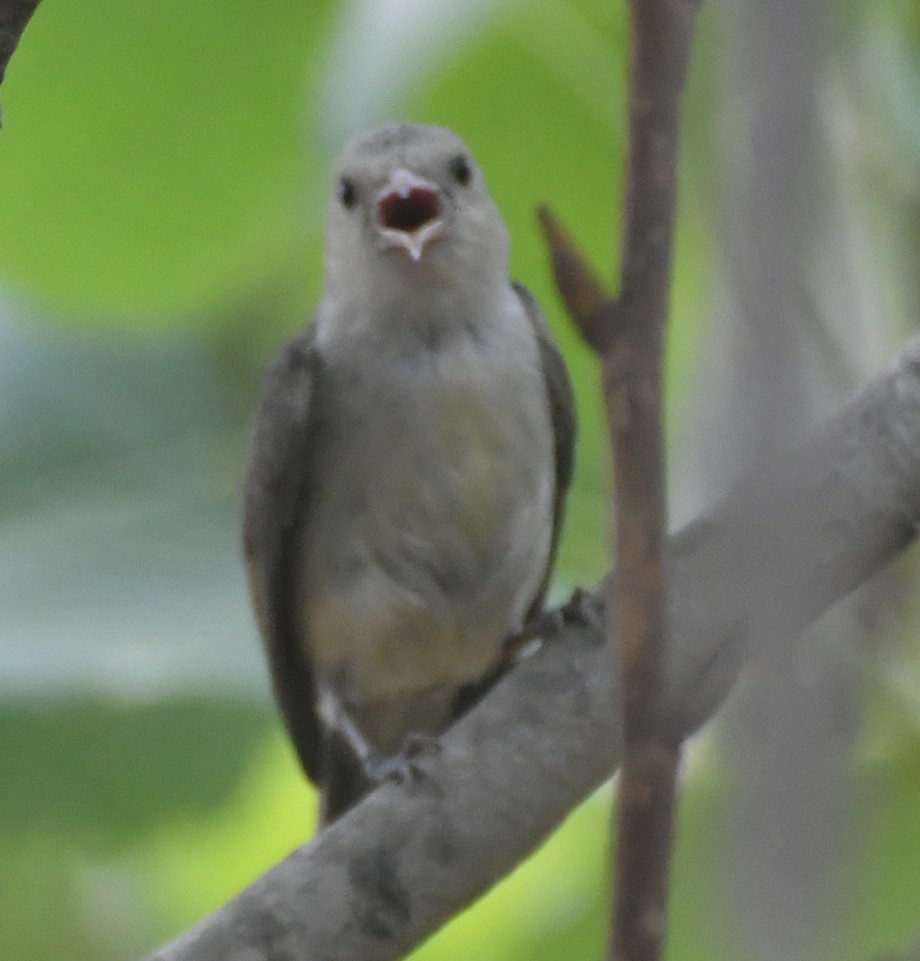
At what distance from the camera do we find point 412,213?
2840mm

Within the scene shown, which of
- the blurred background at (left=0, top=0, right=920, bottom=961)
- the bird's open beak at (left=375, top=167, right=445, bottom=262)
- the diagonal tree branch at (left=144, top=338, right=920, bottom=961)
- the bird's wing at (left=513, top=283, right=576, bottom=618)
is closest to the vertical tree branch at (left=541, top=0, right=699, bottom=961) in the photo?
the diagonal tree branch at (left=144, top=338, right=920, bottom=961)

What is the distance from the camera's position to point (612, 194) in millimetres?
2758

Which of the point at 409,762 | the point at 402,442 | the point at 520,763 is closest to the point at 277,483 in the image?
the point at 402,442

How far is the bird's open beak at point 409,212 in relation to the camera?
2.76 meters

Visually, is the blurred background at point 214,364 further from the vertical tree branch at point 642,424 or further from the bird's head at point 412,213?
the vertical tree branch at point 642,424

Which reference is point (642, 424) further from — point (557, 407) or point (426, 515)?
point (557, 407)

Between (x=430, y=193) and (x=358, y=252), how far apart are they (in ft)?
0.52

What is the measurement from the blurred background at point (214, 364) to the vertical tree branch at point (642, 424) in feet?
3.75

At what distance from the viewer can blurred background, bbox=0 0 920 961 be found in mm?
2234

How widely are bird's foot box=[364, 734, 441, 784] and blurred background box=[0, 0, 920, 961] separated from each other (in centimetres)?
19

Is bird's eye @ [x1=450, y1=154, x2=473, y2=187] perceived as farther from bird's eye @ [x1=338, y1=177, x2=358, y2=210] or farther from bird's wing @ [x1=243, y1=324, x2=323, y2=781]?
bird's wing @ [x1=243, y1=324, x2=323, y2=781]

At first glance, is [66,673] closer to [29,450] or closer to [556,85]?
[29,450]

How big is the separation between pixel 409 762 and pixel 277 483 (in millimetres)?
1086

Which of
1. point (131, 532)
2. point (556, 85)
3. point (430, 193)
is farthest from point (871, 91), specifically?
point (131, 532)
